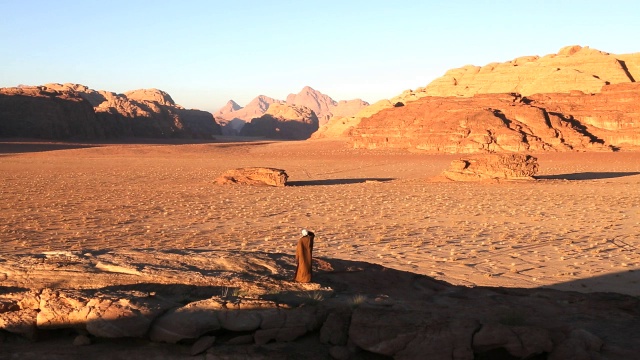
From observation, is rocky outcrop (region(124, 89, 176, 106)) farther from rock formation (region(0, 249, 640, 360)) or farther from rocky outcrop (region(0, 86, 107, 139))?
rock formation (region(0, 249, 640, 360))

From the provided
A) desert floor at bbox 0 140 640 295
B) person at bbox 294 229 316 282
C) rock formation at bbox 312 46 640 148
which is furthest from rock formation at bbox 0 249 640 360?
rock formation at bbox 312 46 640 148

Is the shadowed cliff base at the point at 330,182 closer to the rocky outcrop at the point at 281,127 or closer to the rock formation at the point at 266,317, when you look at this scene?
the rock formation at the point at 266,317

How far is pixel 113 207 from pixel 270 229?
7.78m

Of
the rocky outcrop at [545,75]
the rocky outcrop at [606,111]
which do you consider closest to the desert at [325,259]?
the rocky outcrop at [606,111]

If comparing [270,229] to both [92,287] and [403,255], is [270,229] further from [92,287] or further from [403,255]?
[92,287]

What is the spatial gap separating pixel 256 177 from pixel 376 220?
13.2 metres

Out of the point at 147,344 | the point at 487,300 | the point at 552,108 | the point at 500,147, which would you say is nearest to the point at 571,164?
the point at 500,147

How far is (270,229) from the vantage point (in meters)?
17.8

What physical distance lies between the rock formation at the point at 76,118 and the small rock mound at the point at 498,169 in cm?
7271

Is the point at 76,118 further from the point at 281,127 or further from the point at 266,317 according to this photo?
→ the point at 266,317

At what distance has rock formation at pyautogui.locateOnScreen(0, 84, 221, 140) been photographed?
290 feet

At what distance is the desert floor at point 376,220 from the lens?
1327 cm

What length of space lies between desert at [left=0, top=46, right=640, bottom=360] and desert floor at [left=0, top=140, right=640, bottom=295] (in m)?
0.09

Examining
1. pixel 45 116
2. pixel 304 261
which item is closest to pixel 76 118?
pixel 45 116
